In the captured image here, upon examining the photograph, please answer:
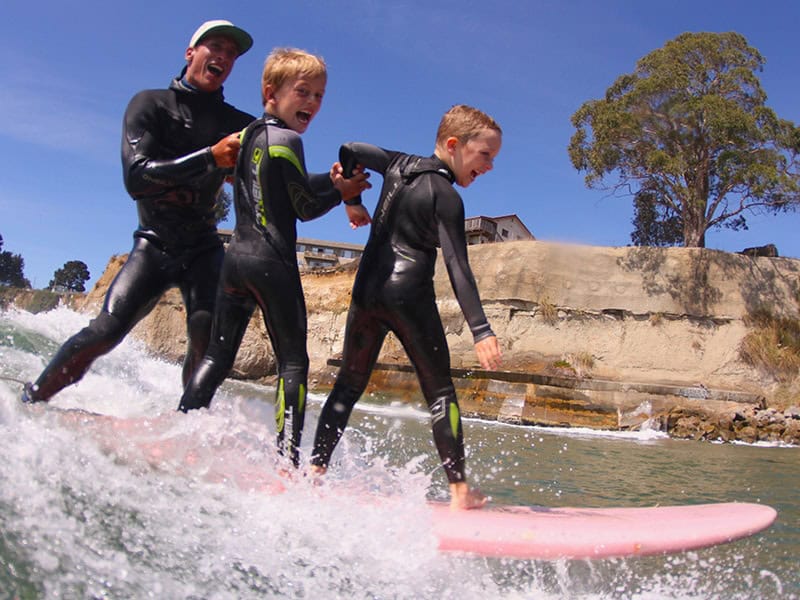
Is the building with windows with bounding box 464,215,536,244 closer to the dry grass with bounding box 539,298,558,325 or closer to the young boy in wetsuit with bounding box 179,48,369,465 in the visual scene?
the dry grass with bounding box 539,298,558,325

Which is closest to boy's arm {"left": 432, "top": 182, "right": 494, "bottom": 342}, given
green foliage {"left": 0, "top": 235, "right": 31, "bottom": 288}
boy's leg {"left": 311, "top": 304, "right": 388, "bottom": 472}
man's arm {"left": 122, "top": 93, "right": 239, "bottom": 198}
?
boy's leg {"left": 311, "top": 304, "right": 388, "bottom": 472}

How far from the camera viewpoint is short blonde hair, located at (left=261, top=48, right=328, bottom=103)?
3.05 metres

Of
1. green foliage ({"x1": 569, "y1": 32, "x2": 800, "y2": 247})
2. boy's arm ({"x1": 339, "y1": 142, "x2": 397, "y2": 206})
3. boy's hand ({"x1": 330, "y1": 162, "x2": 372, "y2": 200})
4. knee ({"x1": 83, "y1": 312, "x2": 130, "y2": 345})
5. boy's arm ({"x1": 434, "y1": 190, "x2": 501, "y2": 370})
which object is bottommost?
knee ({"x1": 83, "y1": 312, "x2": 130, "y2": 345})

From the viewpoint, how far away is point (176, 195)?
342cm

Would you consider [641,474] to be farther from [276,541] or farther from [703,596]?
[276,541]

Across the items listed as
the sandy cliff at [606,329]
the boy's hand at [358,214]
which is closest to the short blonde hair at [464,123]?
the boy's hand at [358,214]

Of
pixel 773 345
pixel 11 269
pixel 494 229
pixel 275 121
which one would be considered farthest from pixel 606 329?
pixel 11 269

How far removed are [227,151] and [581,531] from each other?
2.19 m

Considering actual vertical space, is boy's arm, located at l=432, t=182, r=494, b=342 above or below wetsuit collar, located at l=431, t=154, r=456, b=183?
below

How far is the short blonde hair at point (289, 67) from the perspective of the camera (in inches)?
120

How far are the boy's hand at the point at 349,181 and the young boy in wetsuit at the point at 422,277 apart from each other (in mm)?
41

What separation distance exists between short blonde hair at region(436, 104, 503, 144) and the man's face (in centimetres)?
113

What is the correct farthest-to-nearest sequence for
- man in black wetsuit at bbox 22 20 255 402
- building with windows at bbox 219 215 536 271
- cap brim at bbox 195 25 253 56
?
building with windows at bbox 219 215 536 271 → cap brim at bbox 195 25 253 56 → man in black wetsuit at bbox 22 20 255 402

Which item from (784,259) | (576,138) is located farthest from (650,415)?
(576,138)
